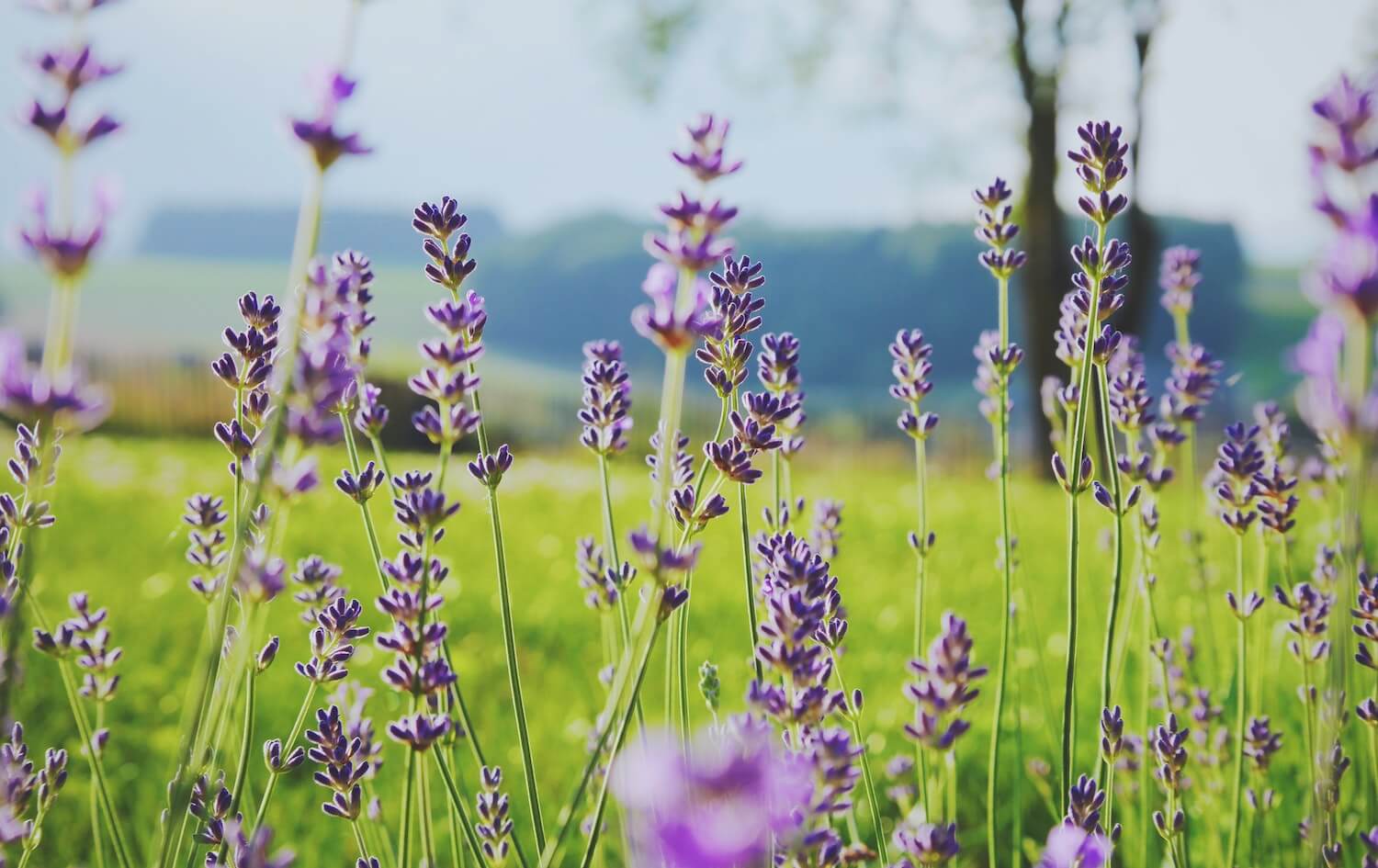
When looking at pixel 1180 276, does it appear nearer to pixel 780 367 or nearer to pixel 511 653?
pixel 780 367

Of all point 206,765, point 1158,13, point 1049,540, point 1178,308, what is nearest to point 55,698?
point 206,765

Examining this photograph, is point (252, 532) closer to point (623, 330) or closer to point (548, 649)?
point (548, 649)

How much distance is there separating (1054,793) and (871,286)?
54844 mm

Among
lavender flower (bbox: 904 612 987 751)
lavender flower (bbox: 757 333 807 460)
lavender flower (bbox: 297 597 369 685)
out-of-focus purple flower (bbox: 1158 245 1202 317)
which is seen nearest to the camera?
lavender flower (bbox: 904 612 987 751)

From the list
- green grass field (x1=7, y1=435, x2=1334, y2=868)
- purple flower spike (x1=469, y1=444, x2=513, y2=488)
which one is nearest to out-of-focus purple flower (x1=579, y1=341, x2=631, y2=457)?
purple flower spike (x1=469, y1=444, x2=513, y2=488)

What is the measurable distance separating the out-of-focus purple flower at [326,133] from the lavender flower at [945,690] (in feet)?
2.31

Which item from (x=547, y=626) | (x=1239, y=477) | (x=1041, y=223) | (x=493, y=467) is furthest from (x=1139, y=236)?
(x=493, y=467)

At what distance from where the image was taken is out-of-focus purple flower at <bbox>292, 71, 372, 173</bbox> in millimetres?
899

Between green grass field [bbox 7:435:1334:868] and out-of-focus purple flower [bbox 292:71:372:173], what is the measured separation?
134 centimetres

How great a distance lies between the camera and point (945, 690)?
1.05 meters

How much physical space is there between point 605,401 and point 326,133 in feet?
2.13

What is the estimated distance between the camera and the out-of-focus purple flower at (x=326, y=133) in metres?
0.90

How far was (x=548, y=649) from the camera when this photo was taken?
4.36 m

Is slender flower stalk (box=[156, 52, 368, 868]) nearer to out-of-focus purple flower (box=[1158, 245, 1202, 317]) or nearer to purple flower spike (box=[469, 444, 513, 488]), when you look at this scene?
purple flower spike (box=[469, 444, 513, 488])
